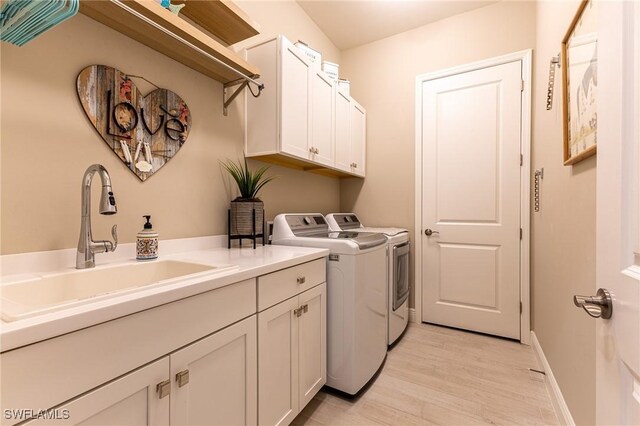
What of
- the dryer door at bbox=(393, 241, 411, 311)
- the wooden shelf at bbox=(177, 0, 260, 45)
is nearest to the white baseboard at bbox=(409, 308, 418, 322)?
the dryer door at bbox=(393, 241, 411, 311)

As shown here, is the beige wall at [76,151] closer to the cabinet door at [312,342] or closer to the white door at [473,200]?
the cabinet door at [312,342]

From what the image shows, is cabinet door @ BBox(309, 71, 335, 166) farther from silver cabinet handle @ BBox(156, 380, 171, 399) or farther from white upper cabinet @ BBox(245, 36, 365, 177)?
silver cabinet handle @ BBox(156, 380, 171, 399)

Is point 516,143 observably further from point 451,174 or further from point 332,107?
point 332,107

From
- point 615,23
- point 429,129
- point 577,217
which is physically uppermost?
point 429,129

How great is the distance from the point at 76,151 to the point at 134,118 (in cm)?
28

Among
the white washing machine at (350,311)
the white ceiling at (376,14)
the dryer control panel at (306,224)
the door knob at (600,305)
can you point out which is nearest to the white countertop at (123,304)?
the white washing machine at (350,311)

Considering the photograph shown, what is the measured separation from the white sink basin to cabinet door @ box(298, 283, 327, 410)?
55 centimetres

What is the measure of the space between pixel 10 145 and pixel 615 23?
1678 millimetres

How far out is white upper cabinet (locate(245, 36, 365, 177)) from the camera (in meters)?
1.77

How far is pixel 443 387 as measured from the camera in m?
1.75

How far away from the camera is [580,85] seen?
121 centimetres

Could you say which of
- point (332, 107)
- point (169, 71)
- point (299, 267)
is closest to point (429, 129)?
point (332, 107)

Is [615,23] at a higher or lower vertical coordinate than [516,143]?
lower

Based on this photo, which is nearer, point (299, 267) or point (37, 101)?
point (37, 101)
